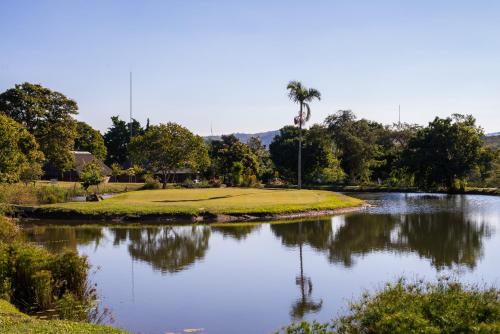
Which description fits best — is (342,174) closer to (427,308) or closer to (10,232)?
(10,232)

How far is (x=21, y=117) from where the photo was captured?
59406 millimetres

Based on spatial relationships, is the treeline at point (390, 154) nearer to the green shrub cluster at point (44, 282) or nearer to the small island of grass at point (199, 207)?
the small island of grass at point (199, 207)

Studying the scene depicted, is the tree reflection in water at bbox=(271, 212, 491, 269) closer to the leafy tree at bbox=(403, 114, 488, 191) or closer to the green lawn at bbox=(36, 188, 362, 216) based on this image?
the green lawn at bbox=(36, 188, 362, 216)

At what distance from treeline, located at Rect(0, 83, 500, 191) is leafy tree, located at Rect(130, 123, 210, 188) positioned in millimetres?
126

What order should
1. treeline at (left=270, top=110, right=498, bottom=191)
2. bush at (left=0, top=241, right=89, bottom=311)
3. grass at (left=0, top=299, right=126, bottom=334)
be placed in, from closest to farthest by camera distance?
grass at (left=0, top=299, right=126, bottom=334) < bush at (left=0, top=241, right=89, bottom=311) < treeline at (left=270, top=110, right=498, bottom=191)

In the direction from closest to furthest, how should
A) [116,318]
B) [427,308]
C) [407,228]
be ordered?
[427,308], [116,318], [407,228]

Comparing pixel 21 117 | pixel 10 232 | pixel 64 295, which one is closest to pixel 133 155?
pixel 21 117

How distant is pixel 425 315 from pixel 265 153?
325ft

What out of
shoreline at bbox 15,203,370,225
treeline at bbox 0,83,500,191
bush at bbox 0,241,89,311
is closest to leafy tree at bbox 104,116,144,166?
treeline at bbox 0,83,500,191

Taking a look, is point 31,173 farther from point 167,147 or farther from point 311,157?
point 311,157

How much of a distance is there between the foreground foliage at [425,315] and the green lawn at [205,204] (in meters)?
29.3

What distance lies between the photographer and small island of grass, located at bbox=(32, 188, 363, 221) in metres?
39.7

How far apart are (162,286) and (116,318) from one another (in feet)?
13.2

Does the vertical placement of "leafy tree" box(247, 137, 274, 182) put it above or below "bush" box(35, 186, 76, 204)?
above
